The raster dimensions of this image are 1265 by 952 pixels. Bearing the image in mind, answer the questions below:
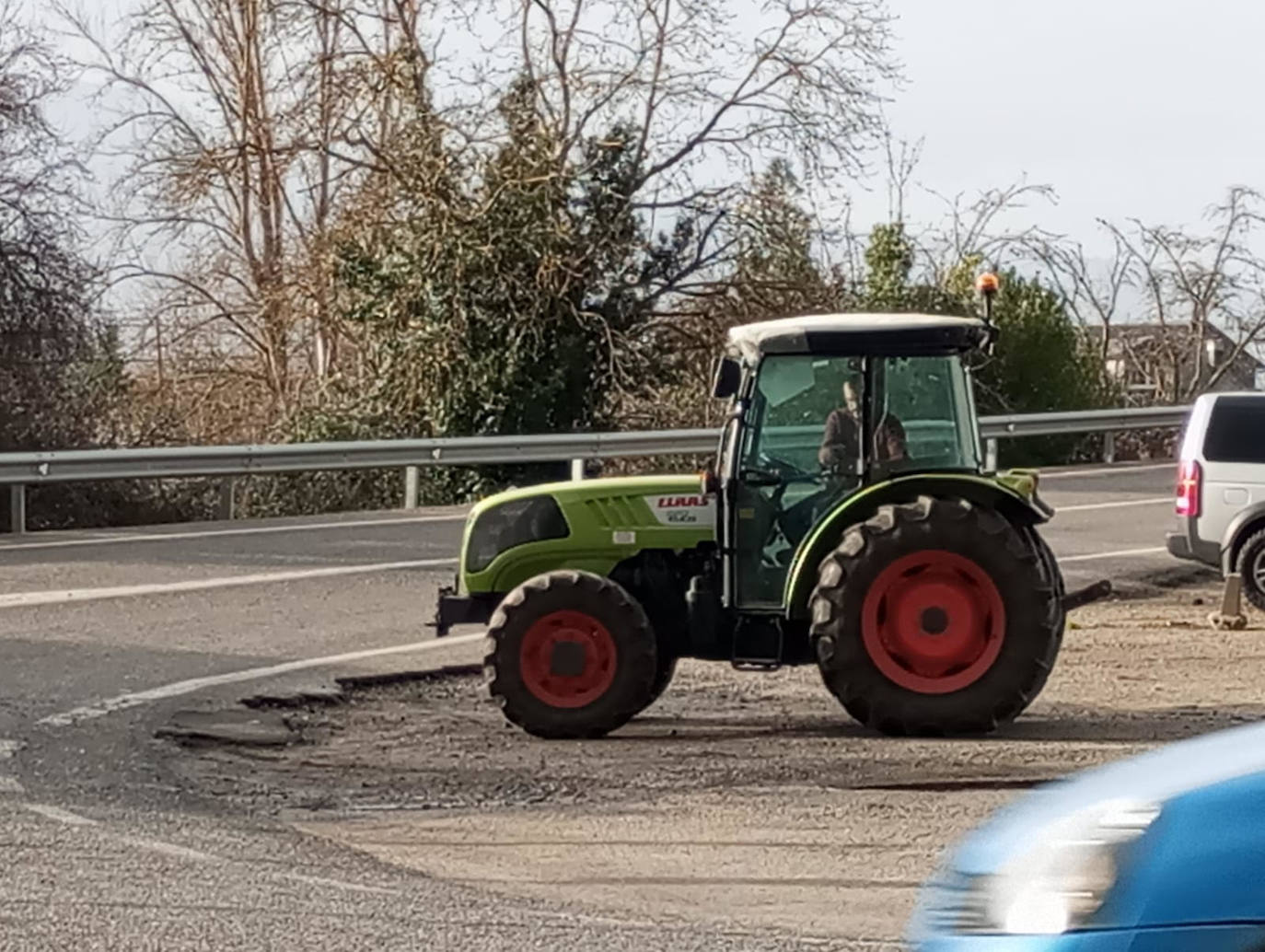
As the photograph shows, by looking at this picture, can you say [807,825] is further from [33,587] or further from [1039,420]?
[1039,420]

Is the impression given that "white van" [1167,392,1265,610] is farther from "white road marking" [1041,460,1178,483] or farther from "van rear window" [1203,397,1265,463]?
"white road marking" [1041,460,1178,483]

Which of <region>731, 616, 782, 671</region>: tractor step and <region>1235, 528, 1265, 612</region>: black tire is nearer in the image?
<region>731, 616, 782, 671</region>: tractor step

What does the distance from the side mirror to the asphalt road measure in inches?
132

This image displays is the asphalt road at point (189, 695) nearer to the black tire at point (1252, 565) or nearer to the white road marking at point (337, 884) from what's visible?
the white road marking at point (337, 884)

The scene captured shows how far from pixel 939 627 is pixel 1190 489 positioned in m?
7.49

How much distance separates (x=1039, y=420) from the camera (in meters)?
28.6

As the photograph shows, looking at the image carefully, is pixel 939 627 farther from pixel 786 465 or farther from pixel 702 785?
pixel 702 785

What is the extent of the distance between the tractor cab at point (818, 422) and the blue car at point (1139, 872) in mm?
6641

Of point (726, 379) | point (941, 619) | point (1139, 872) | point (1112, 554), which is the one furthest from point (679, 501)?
point (1112, 554)

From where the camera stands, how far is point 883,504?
11.3m

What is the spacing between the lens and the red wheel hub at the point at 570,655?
11.3 m

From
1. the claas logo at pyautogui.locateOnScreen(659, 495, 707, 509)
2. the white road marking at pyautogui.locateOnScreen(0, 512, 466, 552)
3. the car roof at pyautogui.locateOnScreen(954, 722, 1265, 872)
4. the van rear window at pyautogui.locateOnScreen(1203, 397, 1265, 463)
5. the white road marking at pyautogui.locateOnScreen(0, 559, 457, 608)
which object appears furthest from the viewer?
the white road marking at pyautogui.locateOnScreen(0, 512, 466, 552)

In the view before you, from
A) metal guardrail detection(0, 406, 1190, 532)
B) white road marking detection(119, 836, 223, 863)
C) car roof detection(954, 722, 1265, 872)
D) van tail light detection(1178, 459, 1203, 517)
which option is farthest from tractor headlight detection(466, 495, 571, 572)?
metal guardrail detection(0, 406, 1190, 532)

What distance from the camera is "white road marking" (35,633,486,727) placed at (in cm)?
1125
